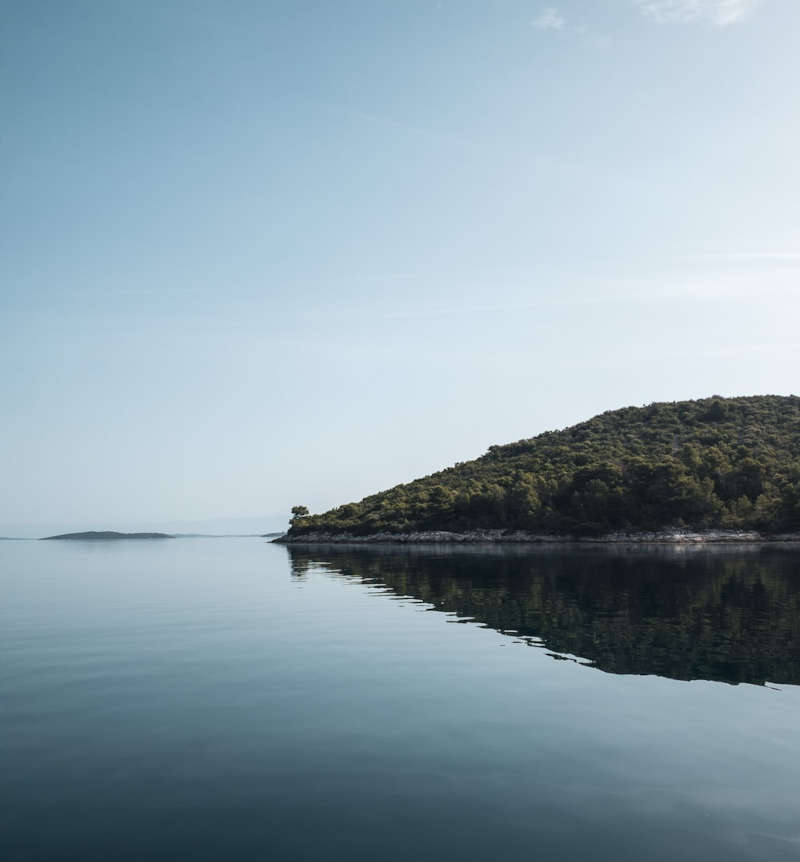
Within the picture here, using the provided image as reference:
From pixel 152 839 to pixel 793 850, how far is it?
10.9 metres

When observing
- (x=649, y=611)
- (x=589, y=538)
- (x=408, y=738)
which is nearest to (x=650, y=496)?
(x=589, y=538)

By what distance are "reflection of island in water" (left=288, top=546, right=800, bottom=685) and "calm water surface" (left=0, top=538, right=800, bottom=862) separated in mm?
276

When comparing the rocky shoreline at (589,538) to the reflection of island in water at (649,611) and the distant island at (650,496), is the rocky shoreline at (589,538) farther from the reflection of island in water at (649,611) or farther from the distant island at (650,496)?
the reflection of island in water at (649,611)

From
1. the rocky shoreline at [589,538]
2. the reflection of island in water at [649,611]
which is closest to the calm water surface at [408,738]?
the reflection of island in water at [649,611]

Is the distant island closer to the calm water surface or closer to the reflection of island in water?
the reflection of island in water

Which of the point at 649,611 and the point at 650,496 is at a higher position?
the point at 650,496

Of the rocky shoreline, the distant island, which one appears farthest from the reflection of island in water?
the distant island

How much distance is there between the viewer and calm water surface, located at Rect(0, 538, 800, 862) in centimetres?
1080

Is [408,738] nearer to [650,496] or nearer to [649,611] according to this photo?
[649,611]

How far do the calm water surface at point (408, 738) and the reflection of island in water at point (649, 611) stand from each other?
28 cm

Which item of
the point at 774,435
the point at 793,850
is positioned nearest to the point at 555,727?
the point at 793,850

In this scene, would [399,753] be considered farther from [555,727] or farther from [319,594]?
[319,594]

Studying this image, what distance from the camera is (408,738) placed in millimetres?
16047

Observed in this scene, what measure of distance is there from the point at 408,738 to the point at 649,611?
86.2 ft
